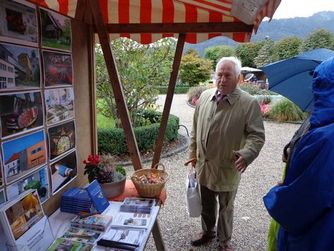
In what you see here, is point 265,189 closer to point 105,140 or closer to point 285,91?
point 285,91

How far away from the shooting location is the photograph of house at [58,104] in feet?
5.82

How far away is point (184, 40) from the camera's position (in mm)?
2391

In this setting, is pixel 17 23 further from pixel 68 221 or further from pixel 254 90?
pixel 254 90

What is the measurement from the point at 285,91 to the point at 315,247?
5.30 feet

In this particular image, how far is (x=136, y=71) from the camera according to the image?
21.8ft

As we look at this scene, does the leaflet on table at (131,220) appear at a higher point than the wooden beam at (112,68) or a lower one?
lower

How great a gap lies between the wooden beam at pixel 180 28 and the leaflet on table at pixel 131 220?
141 centimetres

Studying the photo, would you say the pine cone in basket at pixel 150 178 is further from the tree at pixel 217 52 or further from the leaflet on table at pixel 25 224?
the tree at pixel 217 52

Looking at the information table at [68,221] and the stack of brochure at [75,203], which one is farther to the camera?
the stack of brochure at [75,203]

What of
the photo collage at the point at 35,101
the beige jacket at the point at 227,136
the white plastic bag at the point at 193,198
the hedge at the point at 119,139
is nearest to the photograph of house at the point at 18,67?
the photo collage at the point at 35,101

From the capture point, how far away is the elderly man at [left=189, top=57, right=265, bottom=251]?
2.65 m

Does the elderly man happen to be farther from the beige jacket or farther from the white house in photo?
the white house in photo

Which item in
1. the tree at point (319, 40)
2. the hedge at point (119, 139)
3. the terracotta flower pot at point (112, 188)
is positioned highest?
the tree at point (319, 40)

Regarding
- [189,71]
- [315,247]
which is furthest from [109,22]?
[189,71]
